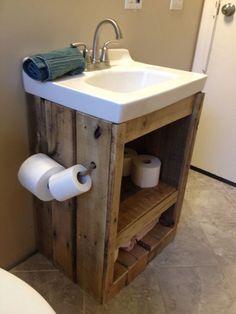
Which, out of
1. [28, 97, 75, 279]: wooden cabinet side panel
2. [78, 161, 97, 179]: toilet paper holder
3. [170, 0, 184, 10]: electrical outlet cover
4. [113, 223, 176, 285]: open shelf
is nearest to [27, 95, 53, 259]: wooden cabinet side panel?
[28, 97, 75, 279]: wooden cabinet side panel

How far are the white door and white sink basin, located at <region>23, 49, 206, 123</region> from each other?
2.38 feet

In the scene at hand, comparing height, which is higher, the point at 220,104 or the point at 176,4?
the point at 176,4

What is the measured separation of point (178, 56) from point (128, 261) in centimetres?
122

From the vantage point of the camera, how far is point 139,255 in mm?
1356

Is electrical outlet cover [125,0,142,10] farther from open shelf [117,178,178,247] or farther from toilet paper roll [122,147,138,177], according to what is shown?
open shelf [117,178,178,247]

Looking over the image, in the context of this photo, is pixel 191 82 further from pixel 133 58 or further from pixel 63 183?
pixel 63 183

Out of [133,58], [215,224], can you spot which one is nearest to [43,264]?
[215,224]

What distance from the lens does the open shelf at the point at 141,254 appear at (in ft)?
4.21

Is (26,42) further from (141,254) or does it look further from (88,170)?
(141,254)

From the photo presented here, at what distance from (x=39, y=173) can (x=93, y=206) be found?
22cm

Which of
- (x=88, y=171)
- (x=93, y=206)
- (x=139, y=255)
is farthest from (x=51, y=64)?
(x=139, y=255)

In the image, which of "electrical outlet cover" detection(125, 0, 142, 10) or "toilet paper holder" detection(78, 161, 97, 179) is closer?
"toilet paper holder" detection(78, 161, 97, 179)

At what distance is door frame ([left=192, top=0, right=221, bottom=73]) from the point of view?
1778mm

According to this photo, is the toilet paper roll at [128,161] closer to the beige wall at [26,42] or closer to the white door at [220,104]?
the beige wall at [26,42]
